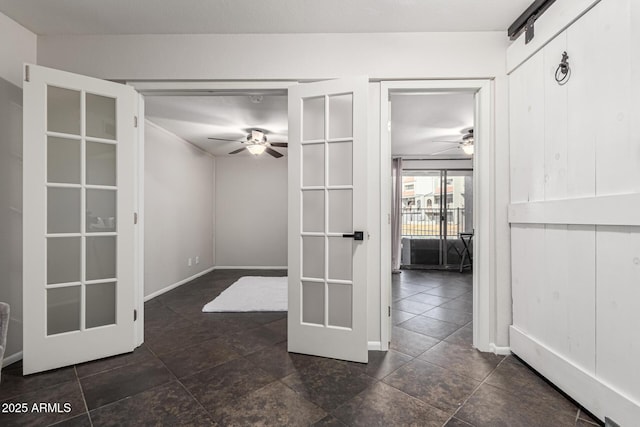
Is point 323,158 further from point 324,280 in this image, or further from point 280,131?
point 280,131

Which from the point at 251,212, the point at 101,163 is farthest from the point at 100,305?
the point at 251,212

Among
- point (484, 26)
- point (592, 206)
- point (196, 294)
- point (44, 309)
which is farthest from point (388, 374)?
point (196, 294)

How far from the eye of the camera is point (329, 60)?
6.70 feet

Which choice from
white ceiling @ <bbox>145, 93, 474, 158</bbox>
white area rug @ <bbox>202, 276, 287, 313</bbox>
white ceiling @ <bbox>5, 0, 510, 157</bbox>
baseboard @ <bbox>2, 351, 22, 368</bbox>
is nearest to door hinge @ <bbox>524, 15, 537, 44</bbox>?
white ceiling @ <bbox>5, 0, 510, 157</bbox>

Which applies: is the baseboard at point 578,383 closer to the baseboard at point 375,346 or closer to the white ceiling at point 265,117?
the baseboard at point 375,346

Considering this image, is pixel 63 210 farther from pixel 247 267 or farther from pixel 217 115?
pixel 247 267

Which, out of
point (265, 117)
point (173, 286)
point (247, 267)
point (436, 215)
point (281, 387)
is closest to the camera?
point (281, 387)

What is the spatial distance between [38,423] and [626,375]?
290 cm

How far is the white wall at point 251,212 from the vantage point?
544cm

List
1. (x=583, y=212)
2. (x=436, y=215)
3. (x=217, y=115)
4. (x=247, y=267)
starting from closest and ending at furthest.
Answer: (x=583, y=212) < (x=217, y=115) < (x=247, y=267) < (x=436, y=215)

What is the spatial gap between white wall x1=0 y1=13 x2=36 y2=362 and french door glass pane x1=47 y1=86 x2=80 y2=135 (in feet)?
1.10

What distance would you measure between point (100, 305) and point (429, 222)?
5.47 meters

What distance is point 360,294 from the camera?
1.88m

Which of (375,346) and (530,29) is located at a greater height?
(530,29)
